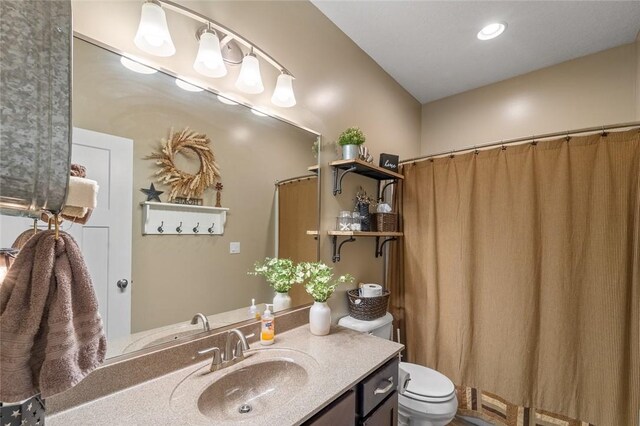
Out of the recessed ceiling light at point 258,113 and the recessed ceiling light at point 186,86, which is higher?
the recessed ceiling light at point 186,86

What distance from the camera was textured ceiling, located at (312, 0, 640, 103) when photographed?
1.55 m

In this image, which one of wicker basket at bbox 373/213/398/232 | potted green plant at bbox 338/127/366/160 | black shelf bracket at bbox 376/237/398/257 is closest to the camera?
potted green plant at bbox 338/127/366/160

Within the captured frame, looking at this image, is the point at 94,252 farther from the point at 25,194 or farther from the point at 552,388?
the point at 552,388

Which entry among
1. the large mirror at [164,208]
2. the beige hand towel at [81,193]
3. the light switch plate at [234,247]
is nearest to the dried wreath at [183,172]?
the large mirror at [164,208]

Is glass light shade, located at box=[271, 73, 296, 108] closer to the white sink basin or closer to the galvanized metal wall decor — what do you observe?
the galvanized metal wall decor

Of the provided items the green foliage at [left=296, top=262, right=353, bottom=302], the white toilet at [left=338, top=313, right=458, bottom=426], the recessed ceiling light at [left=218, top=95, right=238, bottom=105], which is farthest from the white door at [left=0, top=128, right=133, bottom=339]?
the white toilet at [left=338, top=313, right=458, bottom=426]

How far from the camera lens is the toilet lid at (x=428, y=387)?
151cm

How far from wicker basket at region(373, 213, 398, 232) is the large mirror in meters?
0.74

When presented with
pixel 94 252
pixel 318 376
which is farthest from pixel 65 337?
pixel 318 376

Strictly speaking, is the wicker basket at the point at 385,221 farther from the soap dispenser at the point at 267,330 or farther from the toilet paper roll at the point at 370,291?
the soap dispenser at the point at 267,330

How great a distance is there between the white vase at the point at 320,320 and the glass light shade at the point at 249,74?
43.5 inches

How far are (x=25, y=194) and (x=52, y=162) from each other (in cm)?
5

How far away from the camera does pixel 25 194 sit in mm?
376

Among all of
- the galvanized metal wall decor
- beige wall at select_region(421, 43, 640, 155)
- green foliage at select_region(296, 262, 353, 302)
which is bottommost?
green foliage at select_region(296, 262, 353, 302)
